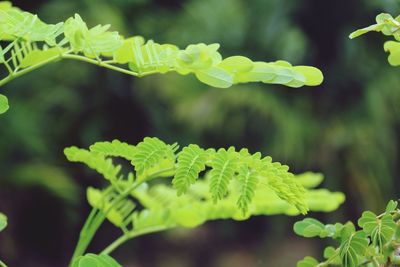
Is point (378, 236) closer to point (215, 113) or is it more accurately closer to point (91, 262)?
point (91, 262)

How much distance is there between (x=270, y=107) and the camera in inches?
175

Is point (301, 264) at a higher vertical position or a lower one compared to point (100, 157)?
lower

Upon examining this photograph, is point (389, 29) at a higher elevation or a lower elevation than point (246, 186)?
higher

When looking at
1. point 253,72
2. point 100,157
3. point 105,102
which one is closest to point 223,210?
point 100,157

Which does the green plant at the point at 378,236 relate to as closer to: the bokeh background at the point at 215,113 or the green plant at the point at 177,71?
the green plant at the point at 177,71

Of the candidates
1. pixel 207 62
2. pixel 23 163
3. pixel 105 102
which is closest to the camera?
pixel 207 62

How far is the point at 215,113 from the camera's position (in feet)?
14.7

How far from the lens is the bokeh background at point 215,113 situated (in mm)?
4312

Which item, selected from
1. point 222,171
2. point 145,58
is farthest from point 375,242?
point 145,58

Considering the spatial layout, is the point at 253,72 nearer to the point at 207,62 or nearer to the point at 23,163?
the point at 207,62

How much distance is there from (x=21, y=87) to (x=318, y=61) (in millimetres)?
1765

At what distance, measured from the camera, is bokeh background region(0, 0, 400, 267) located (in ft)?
14.1

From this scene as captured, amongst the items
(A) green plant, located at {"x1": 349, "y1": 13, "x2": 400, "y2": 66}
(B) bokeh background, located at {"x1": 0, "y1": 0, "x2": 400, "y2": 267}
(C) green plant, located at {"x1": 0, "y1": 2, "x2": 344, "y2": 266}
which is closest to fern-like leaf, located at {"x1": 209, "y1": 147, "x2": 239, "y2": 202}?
(C) green plant, located at {"x1": 0, "y1": 2, "x2": 344, "y2": 266}

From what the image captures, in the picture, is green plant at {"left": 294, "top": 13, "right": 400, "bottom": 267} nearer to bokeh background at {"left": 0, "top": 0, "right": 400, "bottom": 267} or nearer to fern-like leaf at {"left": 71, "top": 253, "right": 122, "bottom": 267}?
fern-like leaf at {"left": 71, "top": 253, "right": 122, "bottom": 267}
